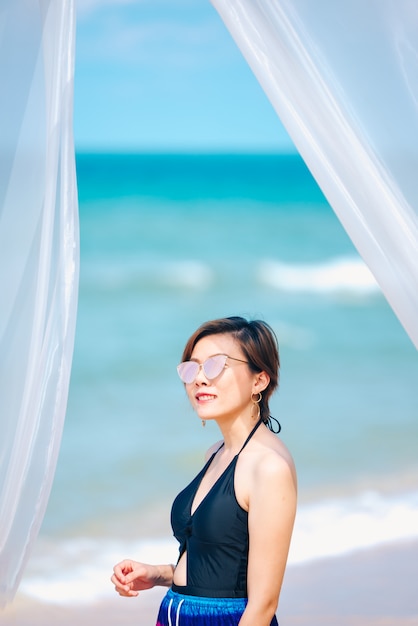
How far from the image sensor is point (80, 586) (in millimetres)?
4617

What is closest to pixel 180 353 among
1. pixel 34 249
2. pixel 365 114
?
pixel 34 249

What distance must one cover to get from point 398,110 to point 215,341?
0.62 meters

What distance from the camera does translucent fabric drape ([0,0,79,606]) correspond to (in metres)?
2.21

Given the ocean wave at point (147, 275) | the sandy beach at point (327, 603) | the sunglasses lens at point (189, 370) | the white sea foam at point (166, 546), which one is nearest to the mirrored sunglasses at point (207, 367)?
the sunglasses lens at point (189, 370)

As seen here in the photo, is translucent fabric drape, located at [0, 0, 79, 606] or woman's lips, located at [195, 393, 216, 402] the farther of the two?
translucent fabric drape, located at [0, 0, 79, 606]

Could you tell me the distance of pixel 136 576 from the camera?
2.02 meters

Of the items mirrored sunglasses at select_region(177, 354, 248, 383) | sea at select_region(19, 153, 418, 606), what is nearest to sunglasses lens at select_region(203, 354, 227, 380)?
mirrored sunglasses at select_region(177, 354, 248, 383)

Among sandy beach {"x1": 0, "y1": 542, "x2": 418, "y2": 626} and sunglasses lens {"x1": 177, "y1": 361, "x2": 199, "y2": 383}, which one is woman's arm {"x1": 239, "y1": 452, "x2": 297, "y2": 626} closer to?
sunglasses lens {"x1": 177, "y1": 361, "x2": 199, "y2": 383}

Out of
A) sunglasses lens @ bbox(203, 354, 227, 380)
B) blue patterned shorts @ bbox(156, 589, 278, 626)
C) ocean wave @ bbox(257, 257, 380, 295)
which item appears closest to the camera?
blue patterned shorts @ bbox(156, 589, 278, 626)

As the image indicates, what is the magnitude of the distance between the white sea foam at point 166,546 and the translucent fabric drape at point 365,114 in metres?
3.21

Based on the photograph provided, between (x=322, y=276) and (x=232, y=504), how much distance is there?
8.33 metres

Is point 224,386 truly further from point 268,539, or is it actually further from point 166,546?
point 166,546

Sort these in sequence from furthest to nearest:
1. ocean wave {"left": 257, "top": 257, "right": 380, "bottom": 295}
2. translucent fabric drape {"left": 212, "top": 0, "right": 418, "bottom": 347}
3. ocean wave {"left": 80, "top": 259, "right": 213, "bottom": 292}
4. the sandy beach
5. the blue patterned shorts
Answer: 1. ocean wave {"left": 257, "top": 257, "right": 380, "bottom": 295}
2. ocean wave {"left": 80, "top": 259, "right": 213, "bottom": 292}
3. the sandy beach
4. the blue patterned shorts
5. translucent fabric drape {"left": 212, "top": 0, "right": 418, "bottom": 347}

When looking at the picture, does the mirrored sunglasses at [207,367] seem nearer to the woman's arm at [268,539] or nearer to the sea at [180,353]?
the woman's arm at [268,539]
